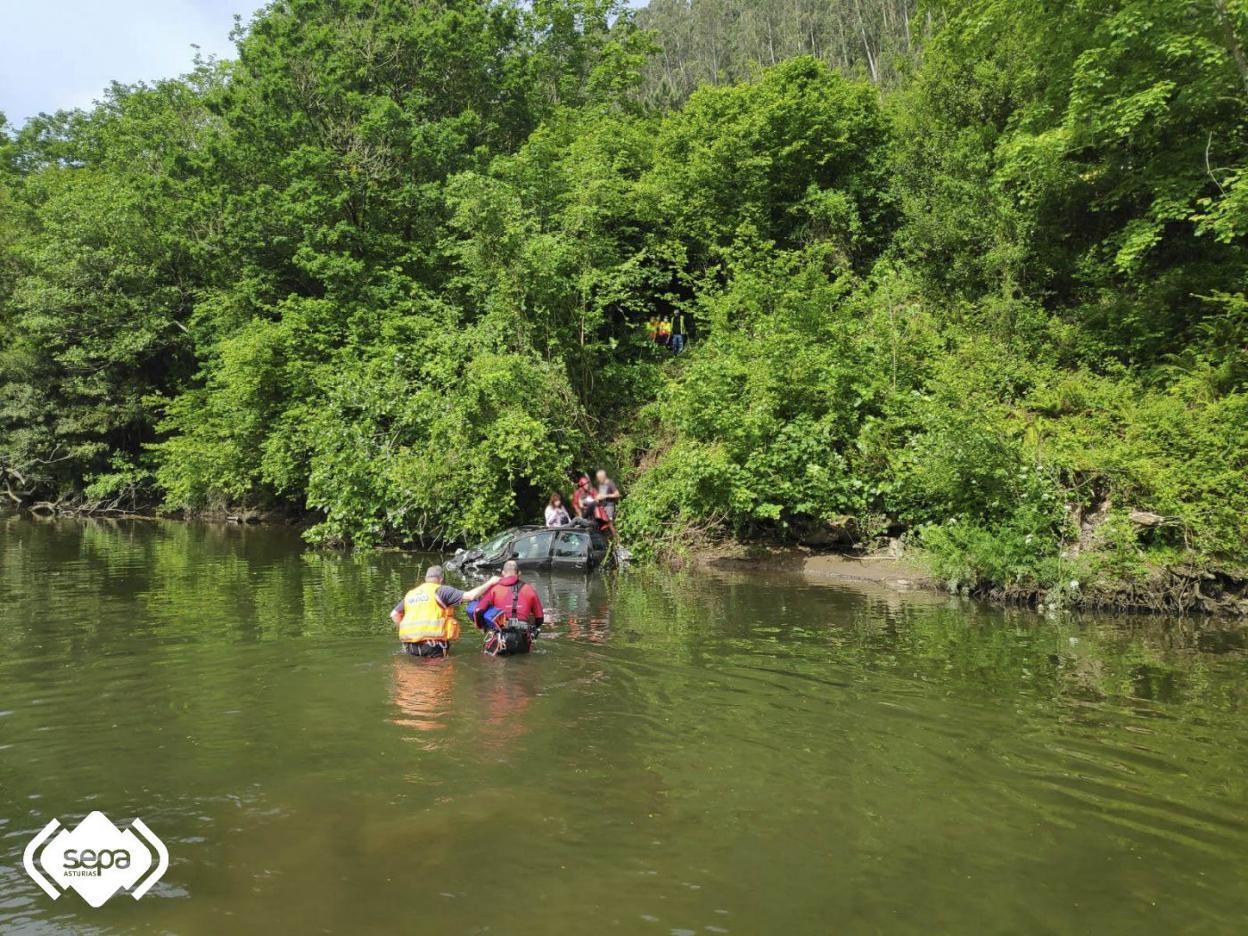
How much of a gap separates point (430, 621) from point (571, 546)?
7.71m

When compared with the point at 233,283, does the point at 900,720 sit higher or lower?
lower

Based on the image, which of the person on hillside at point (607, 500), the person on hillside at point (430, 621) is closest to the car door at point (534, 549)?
the person on hillside at point (607, 500)

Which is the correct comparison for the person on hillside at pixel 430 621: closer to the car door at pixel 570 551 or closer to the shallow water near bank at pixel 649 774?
the shallow water near bank at pixel 649 774

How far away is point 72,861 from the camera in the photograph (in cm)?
534

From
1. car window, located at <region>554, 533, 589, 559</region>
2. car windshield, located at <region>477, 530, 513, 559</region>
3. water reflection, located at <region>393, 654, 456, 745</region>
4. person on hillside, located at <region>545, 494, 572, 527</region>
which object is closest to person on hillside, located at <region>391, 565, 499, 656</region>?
water reflection, located at <region>393, 654, 456, 745</region>

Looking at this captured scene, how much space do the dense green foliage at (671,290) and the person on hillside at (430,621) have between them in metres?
8.65

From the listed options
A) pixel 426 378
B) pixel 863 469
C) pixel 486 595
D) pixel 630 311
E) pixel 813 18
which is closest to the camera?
pixel 486 595

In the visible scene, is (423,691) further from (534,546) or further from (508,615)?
(534,546)

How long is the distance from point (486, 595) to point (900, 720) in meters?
5.21

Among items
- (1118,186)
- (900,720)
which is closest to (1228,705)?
(900,720)

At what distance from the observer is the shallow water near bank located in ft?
15.9

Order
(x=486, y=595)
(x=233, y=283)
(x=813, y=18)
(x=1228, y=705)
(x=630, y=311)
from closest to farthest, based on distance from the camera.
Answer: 1. (x=1228, y=705)
2. (x=486, y=595)
3. (x=630, y=311)
4. (x=233, y=283)
5. (x=813, y=18)

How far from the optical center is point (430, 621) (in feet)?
34.4

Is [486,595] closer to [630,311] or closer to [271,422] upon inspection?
[630,311]
